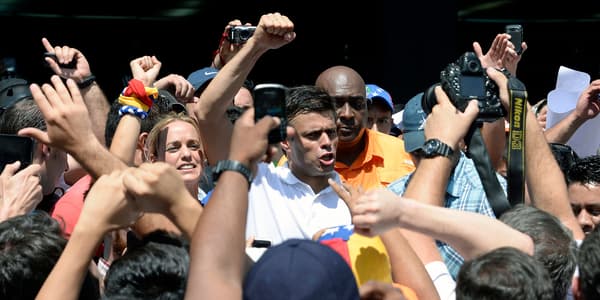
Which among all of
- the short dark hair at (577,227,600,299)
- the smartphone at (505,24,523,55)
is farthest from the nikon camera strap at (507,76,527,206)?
the smartphone at (505,24,523,55)

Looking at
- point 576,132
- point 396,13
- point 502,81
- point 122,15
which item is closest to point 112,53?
point 122,15

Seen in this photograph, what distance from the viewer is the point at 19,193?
134 inches

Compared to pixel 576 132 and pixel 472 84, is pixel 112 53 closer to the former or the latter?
pixel 576 132

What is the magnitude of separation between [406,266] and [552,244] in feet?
1.37

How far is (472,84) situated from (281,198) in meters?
1.04

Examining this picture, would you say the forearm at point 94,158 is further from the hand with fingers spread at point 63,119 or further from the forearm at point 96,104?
the forearm at point 96,104

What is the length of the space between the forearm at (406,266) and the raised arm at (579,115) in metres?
2.25

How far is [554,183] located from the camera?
132 inches

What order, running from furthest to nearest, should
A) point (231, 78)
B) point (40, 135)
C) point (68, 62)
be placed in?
Result: point (68, 62)
point (231, 78)
point (40, 135)

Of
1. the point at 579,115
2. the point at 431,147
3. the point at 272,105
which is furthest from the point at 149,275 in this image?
the point at 579,115

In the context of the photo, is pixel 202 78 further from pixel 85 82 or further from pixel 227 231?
pixel 227 231

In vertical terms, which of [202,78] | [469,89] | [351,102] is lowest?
[351,102]

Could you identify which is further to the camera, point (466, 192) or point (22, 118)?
point (22, 118)

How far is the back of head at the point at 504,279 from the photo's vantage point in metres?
2.45
